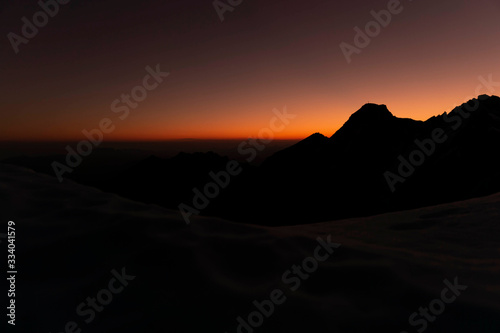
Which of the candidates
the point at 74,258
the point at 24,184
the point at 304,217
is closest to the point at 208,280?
the point at 74,258

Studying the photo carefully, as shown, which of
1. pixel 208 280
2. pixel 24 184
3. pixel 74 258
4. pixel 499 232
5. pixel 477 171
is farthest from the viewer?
pixel 477 171

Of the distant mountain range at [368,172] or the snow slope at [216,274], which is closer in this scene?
the snow slope at [216,274]

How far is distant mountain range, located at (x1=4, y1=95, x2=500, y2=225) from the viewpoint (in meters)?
54.2

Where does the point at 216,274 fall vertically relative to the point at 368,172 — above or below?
below

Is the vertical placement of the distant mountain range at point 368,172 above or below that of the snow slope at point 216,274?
above

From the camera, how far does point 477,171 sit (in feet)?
163

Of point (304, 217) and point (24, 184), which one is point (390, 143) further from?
point (24, 184)

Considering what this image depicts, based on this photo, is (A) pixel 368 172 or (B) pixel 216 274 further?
(A) pixel 368 172

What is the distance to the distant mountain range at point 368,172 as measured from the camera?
178 ft

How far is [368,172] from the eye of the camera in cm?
8800

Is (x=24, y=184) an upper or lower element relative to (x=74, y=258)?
upper

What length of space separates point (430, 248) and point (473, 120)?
7206cm

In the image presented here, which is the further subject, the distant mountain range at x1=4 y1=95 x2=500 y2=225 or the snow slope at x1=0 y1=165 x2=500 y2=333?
the distant mountain range at x1=4 y1=95 x2=500 y2=225

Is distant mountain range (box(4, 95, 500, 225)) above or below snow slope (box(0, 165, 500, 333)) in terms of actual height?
above
